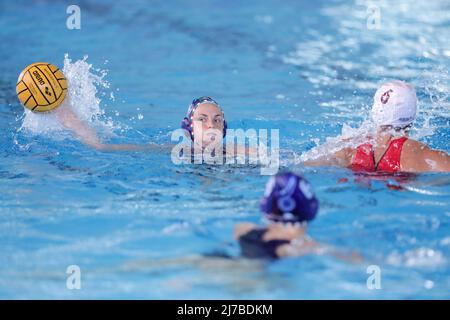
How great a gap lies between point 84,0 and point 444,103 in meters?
6.42

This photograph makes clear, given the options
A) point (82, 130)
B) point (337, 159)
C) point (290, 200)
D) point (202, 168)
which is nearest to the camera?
point (290, 200)

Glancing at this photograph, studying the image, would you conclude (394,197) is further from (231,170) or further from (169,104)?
(169,104)

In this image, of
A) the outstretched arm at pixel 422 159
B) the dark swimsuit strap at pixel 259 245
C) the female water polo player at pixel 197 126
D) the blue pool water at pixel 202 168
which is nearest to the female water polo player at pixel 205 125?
the female water polo player at pixel 197 126

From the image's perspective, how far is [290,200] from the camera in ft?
10.9

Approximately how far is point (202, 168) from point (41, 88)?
1240 mm

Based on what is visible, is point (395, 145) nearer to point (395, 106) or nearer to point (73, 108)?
point (395, 106)

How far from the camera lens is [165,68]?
8586mm

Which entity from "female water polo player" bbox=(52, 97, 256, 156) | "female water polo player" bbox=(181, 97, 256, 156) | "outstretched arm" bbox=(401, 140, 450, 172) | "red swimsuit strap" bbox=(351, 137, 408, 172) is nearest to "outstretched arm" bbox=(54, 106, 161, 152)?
"female water polo player" bbox=(52, 97, 256, 156)

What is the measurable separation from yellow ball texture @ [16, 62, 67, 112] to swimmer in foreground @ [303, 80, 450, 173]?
211cm

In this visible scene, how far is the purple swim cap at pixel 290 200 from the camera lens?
3.34 metres

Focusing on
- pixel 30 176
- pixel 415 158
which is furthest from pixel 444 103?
pixel 30 176

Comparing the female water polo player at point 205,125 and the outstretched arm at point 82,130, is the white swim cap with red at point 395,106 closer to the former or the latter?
the female water polo player at point 205,125

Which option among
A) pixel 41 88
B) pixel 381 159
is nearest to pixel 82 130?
pixel 41 88

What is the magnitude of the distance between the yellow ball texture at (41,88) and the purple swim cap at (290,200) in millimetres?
2289
